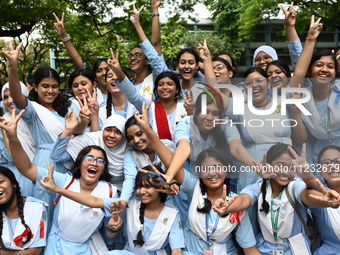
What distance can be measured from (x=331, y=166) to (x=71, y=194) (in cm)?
219

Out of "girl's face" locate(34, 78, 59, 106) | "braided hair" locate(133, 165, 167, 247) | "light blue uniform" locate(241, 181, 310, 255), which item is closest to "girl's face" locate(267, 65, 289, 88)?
"light blue uniform" locate(241, 181, 310, 255)

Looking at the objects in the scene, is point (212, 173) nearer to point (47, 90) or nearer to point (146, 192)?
point (146, 192)

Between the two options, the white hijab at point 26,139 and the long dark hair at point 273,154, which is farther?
the white hijab at point 26,139

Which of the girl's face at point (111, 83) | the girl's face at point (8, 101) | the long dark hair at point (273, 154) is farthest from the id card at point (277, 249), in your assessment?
the girl's face at point (8, 101)

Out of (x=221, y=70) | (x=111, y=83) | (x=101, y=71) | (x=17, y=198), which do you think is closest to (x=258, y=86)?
(x=221, y=70)

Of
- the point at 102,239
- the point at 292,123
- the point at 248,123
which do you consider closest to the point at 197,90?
the point at 248,123

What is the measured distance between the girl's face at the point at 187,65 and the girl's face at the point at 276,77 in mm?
866

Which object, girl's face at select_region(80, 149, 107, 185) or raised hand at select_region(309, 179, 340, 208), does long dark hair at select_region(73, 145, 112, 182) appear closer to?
girl's face at select_region(80, 149, 107, 185)

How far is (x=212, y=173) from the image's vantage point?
339 cm

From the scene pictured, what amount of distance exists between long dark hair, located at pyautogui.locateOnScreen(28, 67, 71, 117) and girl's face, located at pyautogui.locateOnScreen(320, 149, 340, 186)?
259 centimetres

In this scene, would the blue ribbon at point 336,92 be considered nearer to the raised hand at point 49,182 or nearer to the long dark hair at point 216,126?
the long dark hair at point 216,126

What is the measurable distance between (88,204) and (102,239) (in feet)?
1.57

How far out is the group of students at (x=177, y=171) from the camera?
3.31 meters

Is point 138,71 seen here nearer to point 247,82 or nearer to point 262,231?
point 247,82
